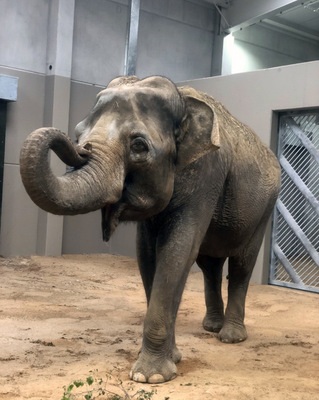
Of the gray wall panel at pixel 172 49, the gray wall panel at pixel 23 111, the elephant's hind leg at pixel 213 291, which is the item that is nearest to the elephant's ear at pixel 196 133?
the elephant's hind leg at pixel 213 291

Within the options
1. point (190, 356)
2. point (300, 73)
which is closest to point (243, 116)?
point (300, 73)

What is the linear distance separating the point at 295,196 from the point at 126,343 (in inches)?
177

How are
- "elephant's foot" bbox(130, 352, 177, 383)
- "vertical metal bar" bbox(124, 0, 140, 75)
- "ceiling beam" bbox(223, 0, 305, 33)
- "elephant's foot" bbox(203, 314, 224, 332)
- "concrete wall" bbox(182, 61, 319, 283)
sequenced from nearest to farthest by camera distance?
"elephant's foot" bbox(130, 352, 177, 383), "elephant's foot" bbox(203, 314, 224, 332), "concrete wall" bbox(182, 61, 319, 283), "vertical metal bar" bbox(124, 0, 140, 75), "ceiling beam" bbox(223, 0, 305, 33)

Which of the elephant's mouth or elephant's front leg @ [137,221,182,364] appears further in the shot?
elephant's front leg @ [137,221,182,364]

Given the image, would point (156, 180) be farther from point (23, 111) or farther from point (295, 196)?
point (23, 111)

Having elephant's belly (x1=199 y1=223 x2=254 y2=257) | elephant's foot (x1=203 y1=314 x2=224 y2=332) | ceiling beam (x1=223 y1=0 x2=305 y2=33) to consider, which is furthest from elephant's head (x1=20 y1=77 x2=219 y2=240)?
ceiling beam (x1=223 y1=0 x2=305 y2=33)

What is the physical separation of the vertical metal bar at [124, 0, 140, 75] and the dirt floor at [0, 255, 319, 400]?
3420 mm

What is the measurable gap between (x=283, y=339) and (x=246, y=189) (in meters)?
1.44

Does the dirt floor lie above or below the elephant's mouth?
below

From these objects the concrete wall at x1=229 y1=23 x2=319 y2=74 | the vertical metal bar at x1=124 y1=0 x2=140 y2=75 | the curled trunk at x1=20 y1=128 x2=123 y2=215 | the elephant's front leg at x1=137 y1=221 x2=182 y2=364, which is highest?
the concrete wall at x1=229 y1=23 x2=319 y2=74

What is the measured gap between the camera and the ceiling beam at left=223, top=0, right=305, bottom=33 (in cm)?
1102

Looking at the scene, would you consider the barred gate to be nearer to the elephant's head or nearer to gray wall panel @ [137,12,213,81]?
gray wall panel @ [137,12,213,81]

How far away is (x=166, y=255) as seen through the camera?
3.95 meters

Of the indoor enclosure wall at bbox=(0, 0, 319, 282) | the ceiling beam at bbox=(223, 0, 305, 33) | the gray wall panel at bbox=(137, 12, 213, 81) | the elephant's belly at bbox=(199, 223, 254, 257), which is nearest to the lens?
the elephant's belly at bbox=(199, 223, 254, 257)
